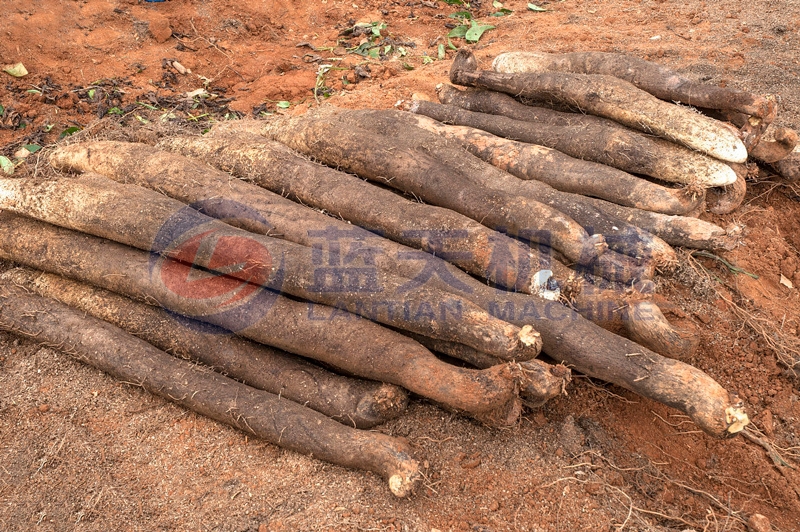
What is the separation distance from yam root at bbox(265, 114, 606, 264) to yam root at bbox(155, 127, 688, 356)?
6.1 inches

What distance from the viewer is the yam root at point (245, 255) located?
2.81 metres

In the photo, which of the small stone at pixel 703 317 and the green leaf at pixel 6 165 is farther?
the green leaf at pixel 6 165

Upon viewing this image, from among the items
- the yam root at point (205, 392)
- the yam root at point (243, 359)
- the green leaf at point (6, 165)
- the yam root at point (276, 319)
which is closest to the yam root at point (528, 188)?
the yam root at point (276, 319)

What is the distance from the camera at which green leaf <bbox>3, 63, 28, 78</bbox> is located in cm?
598

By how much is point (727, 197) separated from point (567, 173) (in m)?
1.04

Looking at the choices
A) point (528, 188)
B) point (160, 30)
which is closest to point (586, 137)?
point (528, 188)

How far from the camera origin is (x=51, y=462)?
2957 mm

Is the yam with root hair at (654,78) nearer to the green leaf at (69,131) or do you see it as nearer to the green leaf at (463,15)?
the green leaf at (463,15)

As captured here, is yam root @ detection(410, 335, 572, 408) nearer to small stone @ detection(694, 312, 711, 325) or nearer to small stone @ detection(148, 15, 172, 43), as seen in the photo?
small stone @ detection(694, 312, 711, 325)

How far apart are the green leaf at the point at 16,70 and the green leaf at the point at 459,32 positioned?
4772mm

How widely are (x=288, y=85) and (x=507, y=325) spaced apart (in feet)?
Result: 14.7

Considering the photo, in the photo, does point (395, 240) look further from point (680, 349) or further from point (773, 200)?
point (773, 200)

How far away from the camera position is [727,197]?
147 inches

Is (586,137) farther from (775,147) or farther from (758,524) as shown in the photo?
(758,524)
